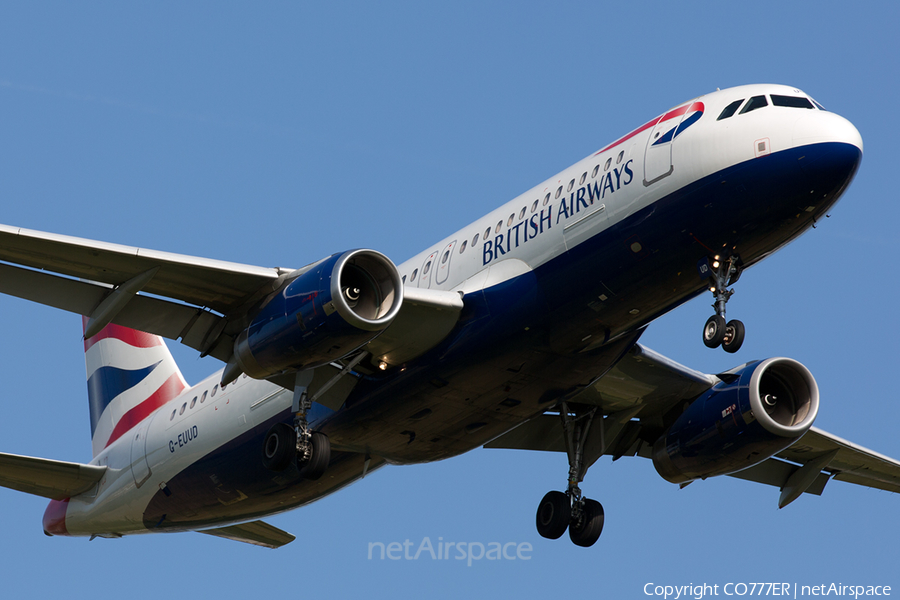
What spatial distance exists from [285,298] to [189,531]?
989 centimetres

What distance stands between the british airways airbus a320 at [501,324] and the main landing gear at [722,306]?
0.11 ft

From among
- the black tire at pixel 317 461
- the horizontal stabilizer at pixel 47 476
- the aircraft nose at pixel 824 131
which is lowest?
the black tire at pixel 317 461

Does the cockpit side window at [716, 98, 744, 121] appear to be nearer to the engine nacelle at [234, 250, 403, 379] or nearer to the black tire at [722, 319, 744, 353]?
the black tire at [722, 319, 744, 353]

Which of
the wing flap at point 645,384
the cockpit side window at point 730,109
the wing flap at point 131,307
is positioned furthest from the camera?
the wing flap at point 645,384

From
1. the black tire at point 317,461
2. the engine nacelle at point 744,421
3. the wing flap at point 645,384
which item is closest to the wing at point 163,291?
the black tire at point 317,461

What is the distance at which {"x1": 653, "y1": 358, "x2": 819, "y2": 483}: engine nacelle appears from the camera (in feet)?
80.3

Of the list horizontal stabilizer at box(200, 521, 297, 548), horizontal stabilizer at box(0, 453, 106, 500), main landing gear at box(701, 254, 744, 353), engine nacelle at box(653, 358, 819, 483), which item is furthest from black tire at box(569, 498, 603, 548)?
horizontal stabilizer at box(0, 453, 106, 500)

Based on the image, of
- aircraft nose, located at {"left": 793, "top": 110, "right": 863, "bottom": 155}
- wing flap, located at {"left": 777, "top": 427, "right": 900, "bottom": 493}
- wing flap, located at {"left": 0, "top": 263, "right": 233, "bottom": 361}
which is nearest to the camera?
aircraft nose, located at {"left": 793, "top": 110, "right": 863, "bottom": 155}

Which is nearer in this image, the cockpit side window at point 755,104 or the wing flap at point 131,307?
the cockpit side window at point 755,104

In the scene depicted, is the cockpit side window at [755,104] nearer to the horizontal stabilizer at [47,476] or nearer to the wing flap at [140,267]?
the wing flap at [140,267]

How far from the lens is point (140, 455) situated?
90.1 ft

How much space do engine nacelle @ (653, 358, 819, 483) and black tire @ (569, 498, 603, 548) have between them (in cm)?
200

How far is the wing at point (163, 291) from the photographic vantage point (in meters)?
20.4

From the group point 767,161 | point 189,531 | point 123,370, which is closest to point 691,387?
point 767,161
